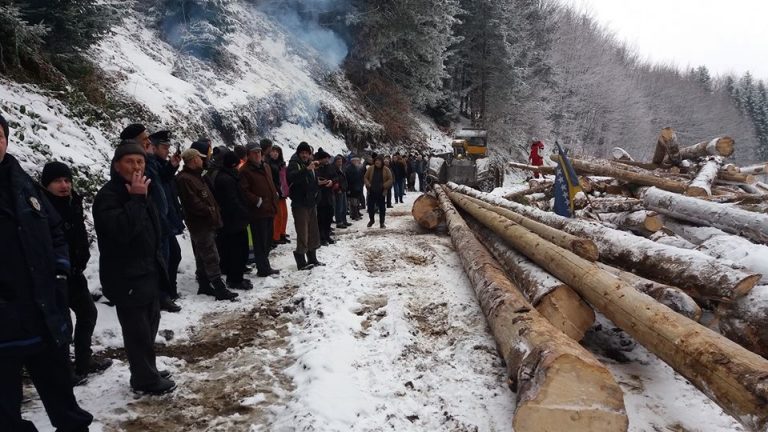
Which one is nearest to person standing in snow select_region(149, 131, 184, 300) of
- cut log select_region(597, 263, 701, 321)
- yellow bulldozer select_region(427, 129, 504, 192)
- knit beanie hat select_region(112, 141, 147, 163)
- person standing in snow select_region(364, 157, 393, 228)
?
knit beanie hat select_region(112, 141, 147, 163)

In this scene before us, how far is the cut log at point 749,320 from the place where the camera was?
11.3ft

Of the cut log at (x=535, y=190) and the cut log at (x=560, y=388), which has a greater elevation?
the cut log at (x=535, y=190)

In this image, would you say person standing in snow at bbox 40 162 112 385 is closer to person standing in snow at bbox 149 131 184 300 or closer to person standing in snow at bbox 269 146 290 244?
person standing in snow at bbox 149 131 184 300

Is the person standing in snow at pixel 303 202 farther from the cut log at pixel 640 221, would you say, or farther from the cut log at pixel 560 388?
the cut log at pixel 640 221

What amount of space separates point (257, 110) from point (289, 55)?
7.64m

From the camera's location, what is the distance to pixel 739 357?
2471 millimetres

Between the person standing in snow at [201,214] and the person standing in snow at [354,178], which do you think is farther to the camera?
the person standing in snow at [354,178]

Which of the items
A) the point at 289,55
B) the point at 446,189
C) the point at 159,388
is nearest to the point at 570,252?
the point at 159,388

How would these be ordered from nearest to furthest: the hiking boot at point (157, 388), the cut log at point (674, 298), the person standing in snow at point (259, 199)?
the hiking boot at point (157, 388) → the cut log at point (674, 298) → the person standing in snow at point (259, 199)

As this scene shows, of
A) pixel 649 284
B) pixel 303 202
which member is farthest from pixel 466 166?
pixel 649 284

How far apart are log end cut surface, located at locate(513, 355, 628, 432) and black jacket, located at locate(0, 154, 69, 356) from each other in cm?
276

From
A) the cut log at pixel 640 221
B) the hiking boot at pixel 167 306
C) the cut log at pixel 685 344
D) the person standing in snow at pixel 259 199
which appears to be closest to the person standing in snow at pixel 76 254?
the hiking boot at pixel 167 306

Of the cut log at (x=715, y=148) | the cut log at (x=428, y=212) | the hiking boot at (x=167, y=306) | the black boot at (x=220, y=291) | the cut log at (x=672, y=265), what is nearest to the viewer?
the cut log at (x=672, y=265)

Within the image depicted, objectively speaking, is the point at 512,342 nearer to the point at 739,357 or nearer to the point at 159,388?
the point at 739,357
